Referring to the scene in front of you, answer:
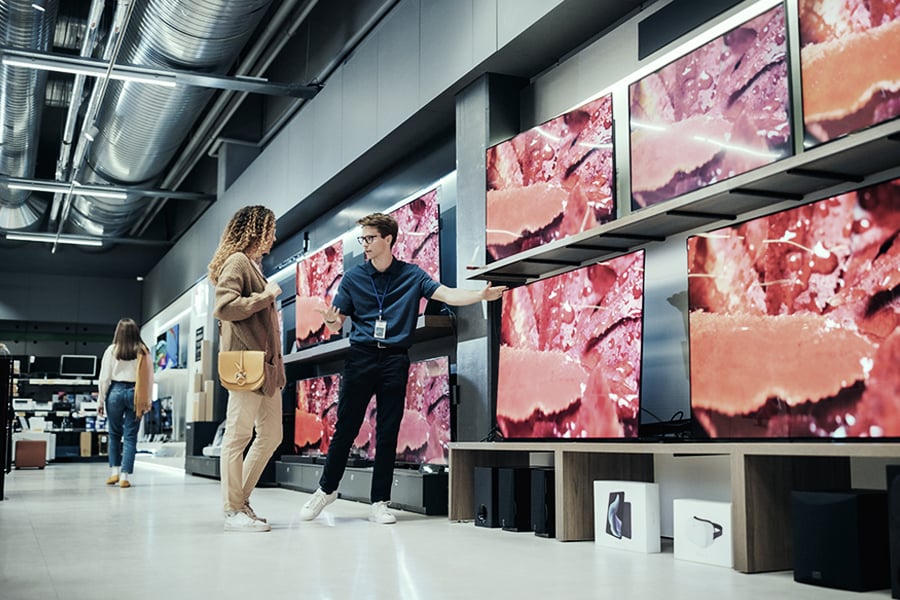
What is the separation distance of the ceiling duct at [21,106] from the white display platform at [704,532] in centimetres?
557

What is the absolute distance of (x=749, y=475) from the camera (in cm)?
273

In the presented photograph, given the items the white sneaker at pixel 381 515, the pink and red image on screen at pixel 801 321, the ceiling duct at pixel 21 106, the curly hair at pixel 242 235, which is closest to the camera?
the pink and red image on screen at pixel 801 321

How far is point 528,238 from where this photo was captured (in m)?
4.30

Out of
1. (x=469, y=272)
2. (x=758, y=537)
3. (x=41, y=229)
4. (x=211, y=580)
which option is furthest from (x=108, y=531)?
(x=41, y=229)

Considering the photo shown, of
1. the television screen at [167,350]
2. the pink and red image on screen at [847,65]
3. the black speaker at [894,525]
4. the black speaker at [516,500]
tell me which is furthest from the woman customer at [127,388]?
the television screen at [167,350]

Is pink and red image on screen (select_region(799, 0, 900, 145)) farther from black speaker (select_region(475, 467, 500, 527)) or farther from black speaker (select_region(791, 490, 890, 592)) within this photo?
black speaker (select_region(475, 467, 500, 527))

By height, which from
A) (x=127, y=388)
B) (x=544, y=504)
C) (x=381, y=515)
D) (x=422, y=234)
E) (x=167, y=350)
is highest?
(x=422, y=234)

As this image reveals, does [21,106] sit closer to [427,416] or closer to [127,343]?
[127,343]

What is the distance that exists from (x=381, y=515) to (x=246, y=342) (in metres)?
1.01

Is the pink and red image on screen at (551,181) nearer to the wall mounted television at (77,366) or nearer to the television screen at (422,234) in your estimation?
the television screen at (422,234)

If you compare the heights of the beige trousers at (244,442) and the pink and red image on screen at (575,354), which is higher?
the pink and red image on screen at (575,354)

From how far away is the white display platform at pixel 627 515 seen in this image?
320cm

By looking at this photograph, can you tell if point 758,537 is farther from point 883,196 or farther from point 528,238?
point 528,238

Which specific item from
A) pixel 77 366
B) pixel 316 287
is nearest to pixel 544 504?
pixel 316 287
